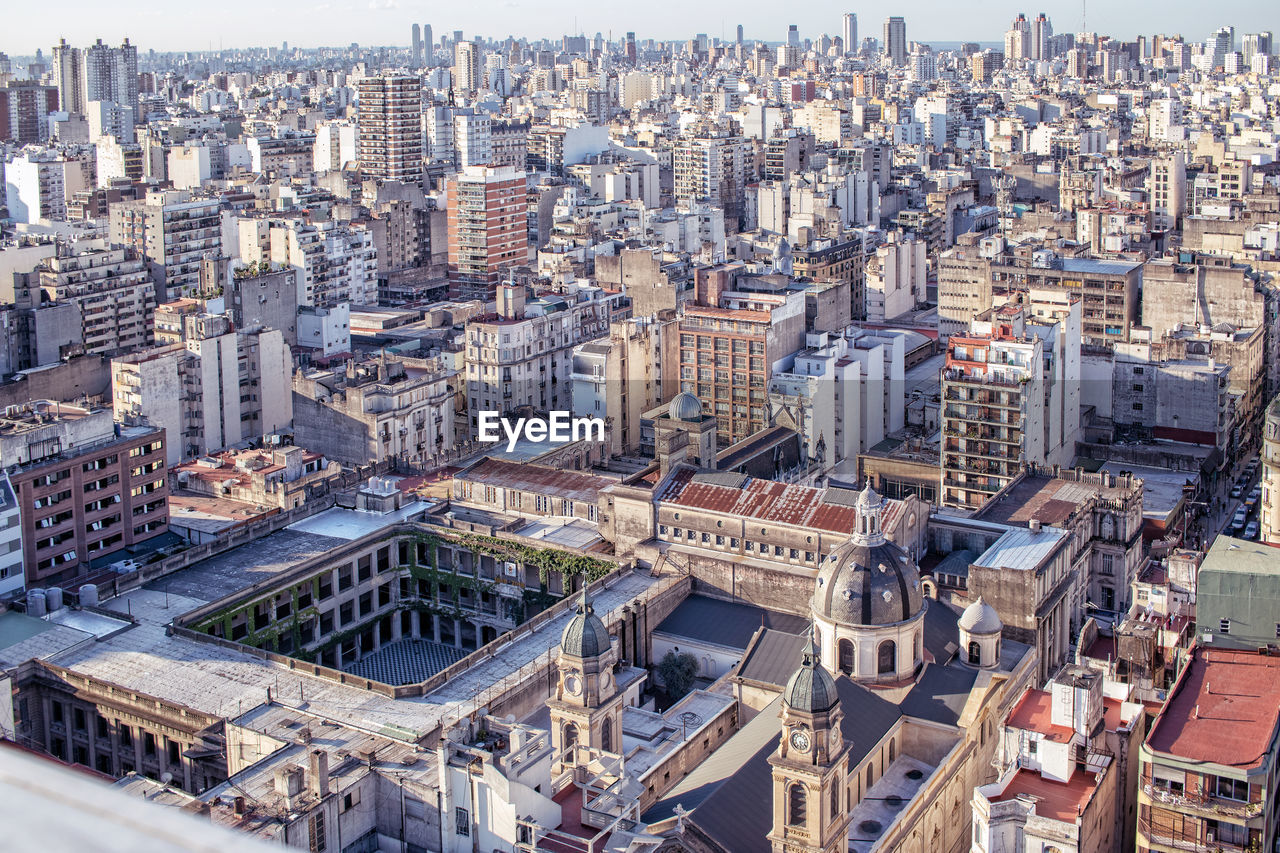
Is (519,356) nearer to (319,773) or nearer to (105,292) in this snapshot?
(105,292)

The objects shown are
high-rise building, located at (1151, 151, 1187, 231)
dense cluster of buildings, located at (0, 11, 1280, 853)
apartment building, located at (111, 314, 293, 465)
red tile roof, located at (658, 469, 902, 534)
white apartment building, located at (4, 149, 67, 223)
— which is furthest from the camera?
white apartment building, located at (4, 149, 67, 223)

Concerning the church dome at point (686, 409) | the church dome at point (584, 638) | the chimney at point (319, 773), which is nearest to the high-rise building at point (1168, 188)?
the church dome at point (686, 409)

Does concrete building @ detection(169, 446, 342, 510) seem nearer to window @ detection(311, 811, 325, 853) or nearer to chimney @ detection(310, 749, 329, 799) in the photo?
chimney @ detection(310, 749, 329, 799)

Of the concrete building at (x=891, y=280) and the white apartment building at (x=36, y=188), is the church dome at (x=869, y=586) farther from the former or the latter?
the white apartment building at (x=36, y=188)

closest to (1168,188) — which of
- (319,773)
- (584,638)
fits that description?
(584,638)

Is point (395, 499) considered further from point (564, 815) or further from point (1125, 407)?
point (1125, 407)

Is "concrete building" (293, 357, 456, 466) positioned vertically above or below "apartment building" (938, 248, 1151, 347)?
below

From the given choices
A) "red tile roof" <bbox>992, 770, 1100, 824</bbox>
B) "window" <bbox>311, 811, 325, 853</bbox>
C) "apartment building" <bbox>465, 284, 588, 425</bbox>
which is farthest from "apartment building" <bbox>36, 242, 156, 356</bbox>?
"red tile roof" <bbox>992, 770, 1100, 824</bbox>
